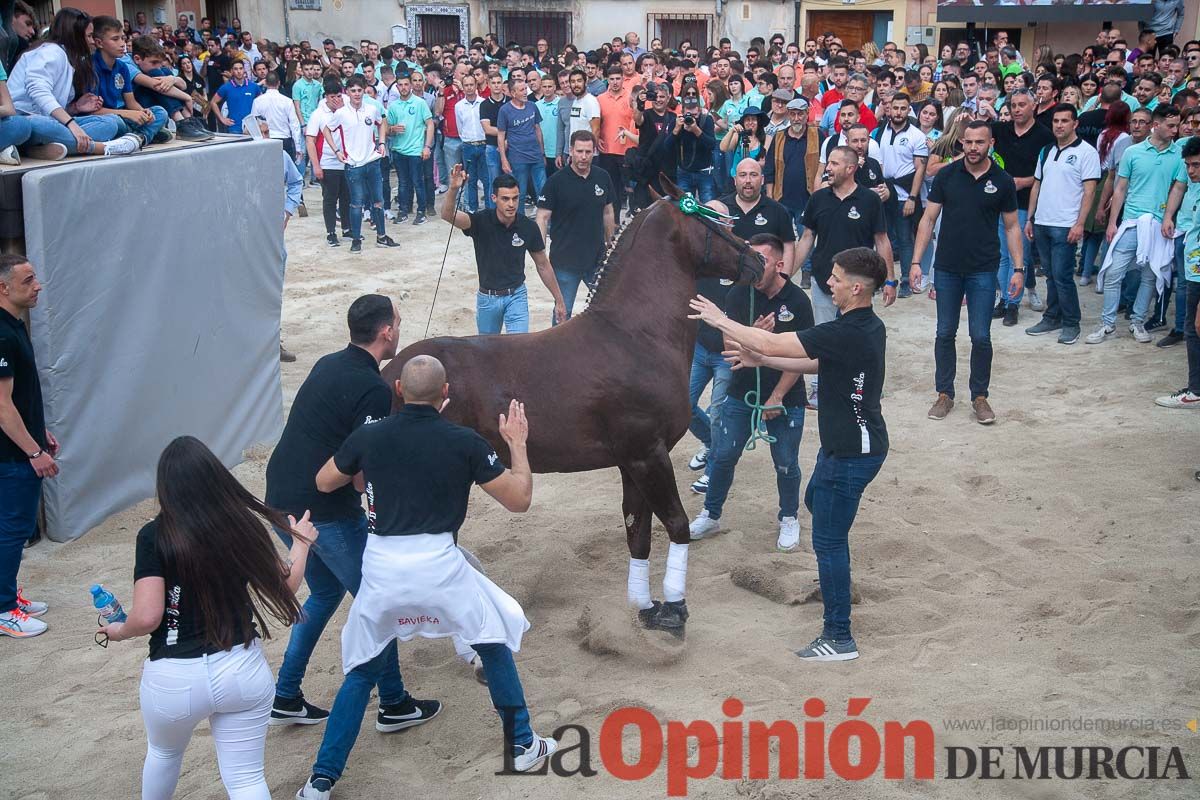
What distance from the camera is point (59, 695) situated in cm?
558

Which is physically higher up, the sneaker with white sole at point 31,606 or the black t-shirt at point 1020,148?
the black t-shirt at point 1020,148

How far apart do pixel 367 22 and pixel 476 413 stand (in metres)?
26.5

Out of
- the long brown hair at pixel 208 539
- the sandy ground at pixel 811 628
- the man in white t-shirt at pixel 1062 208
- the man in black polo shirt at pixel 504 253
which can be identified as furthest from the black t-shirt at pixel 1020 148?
the long brown hair at pixel 208 539

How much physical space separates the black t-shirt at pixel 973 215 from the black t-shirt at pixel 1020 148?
2.51m

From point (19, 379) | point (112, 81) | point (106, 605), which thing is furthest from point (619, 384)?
point (112, 81)

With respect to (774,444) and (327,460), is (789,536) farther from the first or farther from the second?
(327,460)

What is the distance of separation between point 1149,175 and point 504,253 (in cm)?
635

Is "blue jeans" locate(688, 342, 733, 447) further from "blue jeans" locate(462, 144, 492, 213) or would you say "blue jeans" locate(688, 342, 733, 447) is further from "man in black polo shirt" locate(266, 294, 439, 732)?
"blue jeans" locate(462, 144, 492, 213)

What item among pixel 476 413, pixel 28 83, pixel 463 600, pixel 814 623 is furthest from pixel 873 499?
pixel 28 83

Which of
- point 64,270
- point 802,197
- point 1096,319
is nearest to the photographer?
point 64,270

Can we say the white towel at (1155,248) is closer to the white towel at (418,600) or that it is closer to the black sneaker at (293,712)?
the white towel at (418,600)

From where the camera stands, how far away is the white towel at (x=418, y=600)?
4387 millimetres

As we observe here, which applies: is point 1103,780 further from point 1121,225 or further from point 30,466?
point 1121,225

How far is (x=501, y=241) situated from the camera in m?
8.62
